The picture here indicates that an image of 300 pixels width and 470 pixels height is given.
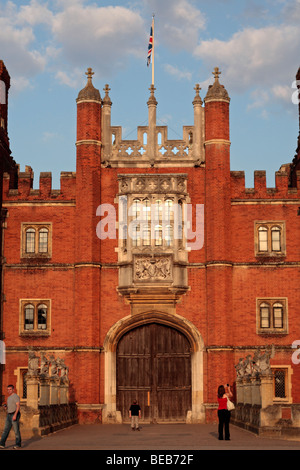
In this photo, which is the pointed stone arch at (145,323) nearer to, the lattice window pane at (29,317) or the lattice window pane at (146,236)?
the lattice window pane at (146,236)

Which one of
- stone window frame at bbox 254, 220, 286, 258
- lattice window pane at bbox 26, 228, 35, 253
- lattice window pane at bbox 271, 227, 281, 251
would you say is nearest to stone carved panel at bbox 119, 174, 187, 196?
stone window frame at bbox 254, 220, 286, 258

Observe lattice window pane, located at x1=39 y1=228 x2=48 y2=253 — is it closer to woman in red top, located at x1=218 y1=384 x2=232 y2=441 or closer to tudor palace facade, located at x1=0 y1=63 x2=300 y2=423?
tudor palace facade, located at x1=0 y1=63 x2=300 y2=423

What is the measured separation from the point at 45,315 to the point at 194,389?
7.45 m

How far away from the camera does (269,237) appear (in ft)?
123

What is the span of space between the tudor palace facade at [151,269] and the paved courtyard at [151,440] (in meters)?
4.14

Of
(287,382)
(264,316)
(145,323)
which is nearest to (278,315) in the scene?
(264,316)

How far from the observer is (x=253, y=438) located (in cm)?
2545

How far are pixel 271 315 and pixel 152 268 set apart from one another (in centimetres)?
574

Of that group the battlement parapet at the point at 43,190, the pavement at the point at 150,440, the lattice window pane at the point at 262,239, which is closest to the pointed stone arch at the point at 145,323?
the pavement at the point at 150,440

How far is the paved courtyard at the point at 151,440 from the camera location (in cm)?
2197

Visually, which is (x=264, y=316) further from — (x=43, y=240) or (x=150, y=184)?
(x=43, y=240)
